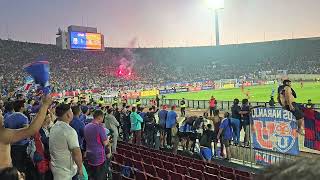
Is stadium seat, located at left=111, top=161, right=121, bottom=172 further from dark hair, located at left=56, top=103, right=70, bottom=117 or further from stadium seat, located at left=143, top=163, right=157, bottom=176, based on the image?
dark hair, located at left=56, top=103, right=70, bottom=117

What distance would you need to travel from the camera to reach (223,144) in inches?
513

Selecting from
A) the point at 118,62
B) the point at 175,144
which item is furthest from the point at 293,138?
the point at 118,62

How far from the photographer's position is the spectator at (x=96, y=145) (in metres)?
6.86

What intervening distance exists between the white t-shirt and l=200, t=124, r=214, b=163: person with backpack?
6.36 m

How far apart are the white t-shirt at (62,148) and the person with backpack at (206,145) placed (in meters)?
6.36

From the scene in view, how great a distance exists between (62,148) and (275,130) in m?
6.91

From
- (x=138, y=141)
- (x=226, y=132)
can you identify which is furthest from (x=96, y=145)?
(x=138, y=141)

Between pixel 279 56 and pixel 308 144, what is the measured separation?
89.8 metres

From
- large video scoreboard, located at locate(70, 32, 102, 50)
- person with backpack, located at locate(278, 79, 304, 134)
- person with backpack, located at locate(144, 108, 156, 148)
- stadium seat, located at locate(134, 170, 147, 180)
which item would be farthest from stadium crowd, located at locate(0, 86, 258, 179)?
large video scoreboard, located at locate(70, 32, 102, 50)

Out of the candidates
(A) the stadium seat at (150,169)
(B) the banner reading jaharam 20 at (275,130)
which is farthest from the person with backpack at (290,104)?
(A) the stadium seat at (150,169)

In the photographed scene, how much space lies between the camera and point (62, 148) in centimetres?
522

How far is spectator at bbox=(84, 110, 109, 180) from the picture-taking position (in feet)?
22.5

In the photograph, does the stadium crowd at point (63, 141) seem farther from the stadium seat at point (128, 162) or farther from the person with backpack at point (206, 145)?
the stadium seat at point (128, 162)

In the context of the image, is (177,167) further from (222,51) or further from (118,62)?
(222,51)
